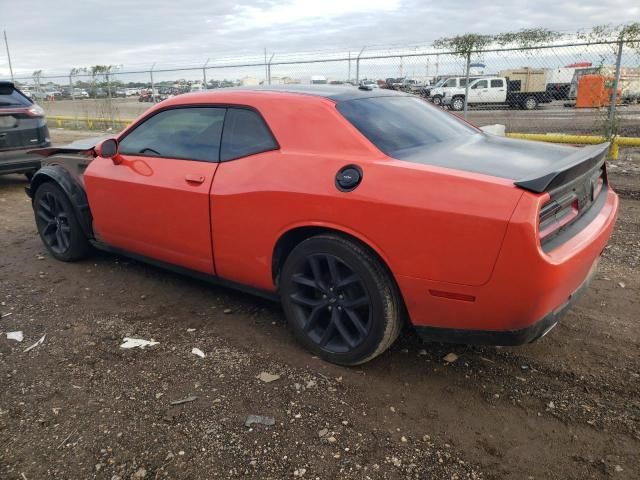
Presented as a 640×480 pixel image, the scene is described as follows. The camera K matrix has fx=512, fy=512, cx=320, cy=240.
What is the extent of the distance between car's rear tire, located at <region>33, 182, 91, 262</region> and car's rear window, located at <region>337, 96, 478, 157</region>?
2831 mm

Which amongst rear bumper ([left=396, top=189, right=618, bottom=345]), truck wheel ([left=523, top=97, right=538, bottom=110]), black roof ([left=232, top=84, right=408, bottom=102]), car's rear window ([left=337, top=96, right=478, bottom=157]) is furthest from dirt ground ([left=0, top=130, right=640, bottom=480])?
truck wheel ([left=523, top=97, right=538, bottom=110])

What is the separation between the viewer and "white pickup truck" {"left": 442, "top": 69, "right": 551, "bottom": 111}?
2183 centimetres

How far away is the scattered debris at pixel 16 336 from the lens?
342 cm

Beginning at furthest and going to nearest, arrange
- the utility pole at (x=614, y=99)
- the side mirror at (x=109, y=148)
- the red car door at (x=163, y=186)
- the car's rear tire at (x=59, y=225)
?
the utility pole at (x=614, y=99) < the car's rear tire at (x=59, y=225) < the side mirror at (x=109, y=148) < the red car door at (x=163, y=186)

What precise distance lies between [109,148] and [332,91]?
1803 mm

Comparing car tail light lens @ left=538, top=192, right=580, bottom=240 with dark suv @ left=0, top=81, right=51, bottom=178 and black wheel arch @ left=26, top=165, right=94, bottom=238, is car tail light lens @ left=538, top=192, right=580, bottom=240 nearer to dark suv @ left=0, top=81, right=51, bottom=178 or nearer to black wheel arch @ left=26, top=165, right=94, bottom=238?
black wheel arch @ left=26, top=165, right=94, bottom=238

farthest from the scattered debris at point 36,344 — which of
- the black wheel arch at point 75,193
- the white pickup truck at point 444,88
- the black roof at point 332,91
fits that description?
the white pickup truck at point 444,88

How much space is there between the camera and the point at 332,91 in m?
3.36

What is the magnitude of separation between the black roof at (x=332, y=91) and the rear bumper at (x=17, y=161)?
5.14 m

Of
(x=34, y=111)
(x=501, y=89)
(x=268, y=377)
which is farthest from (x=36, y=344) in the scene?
(x=501, y=89)

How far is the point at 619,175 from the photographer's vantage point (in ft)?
24.9

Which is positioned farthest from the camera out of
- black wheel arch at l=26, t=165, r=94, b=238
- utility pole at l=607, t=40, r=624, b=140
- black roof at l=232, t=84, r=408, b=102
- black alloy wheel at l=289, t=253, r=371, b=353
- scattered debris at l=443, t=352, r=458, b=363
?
utility pole at l=607, t=40, r=624, b=140

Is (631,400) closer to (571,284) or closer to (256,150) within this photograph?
(571,284)

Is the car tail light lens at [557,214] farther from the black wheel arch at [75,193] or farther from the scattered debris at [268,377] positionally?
the black wheel arch at [75,193]
